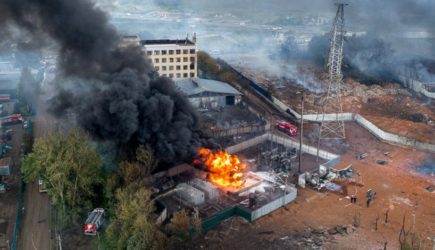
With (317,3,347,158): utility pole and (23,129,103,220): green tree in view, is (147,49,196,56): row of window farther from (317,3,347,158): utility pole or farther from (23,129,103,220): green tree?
(23,129,103,220): green tree

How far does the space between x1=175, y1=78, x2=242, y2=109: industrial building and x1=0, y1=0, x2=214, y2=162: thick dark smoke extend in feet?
44.1

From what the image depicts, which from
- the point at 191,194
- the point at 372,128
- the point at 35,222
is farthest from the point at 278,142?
the point at 35,222

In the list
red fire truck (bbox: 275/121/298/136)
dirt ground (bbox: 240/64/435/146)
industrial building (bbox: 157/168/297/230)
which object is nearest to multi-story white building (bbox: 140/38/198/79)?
dirt ground (bbox: 240/64/435/146)

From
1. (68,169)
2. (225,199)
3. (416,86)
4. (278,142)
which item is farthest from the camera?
(416,86)

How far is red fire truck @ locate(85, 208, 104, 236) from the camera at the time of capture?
2641cm

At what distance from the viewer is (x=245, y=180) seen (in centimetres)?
3222

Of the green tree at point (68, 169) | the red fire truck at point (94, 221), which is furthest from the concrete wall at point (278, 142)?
the red fire truck at point (94, 221)

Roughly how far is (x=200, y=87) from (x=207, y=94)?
3.67ft

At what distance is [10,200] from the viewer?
30250 mm

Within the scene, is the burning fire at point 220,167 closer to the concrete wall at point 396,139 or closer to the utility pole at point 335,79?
the utility pole at point 335,79

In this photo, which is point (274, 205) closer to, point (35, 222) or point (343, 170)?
point (343, 170)

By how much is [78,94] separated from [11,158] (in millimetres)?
8194

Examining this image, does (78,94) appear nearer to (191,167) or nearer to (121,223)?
(191,167)

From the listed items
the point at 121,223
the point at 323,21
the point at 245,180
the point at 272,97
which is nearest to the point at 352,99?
the point at 272,97
